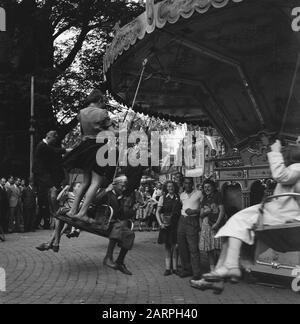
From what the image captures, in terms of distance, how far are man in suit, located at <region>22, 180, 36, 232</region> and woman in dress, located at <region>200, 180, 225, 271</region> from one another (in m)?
10.8

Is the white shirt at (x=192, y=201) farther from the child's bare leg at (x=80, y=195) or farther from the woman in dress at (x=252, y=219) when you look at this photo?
the woman in dress at (x=252, y=219)

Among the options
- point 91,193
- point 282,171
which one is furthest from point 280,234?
point 91,193

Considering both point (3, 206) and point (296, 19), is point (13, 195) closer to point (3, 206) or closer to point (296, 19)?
point (3, 206)

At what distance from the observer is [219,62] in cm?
1248

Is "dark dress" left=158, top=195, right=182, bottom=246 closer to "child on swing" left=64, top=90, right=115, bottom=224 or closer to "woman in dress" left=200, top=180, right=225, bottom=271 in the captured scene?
"woman in dress" left=200, top=180, right=225, bottom=271

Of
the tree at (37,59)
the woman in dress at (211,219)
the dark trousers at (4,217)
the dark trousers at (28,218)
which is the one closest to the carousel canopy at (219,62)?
the woman in dress at (211,219)

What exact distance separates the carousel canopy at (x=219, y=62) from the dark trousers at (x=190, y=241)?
3420mm

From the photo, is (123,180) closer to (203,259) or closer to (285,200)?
(285,200)

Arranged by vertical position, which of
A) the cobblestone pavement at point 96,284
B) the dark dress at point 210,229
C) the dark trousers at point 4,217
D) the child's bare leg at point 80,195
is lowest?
the cobblestone pavement at point 96,284

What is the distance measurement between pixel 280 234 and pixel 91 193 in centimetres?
294

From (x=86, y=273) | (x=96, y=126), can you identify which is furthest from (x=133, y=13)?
(x=96, y=126)

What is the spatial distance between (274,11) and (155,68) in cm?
361

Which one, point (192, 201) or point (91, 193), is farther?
point (192, 201)

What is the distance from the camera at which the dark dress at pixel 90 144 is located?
7156 mm
